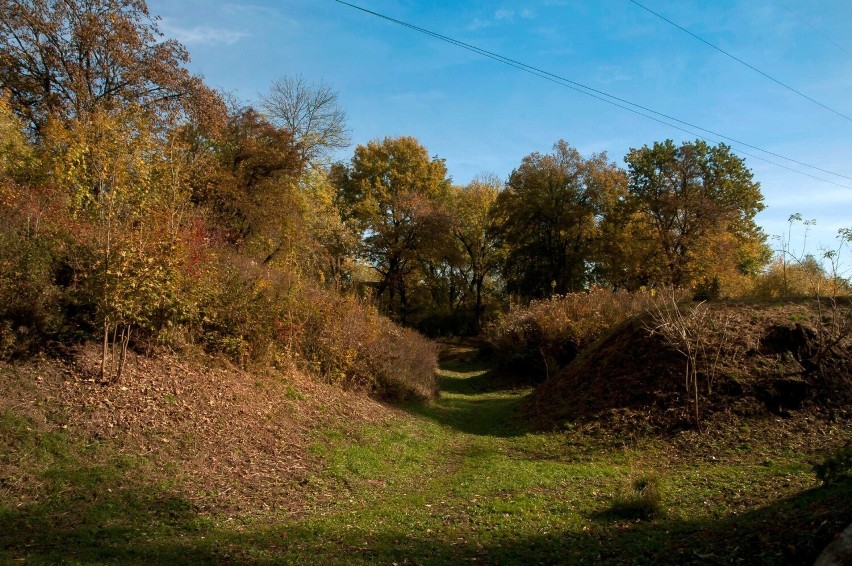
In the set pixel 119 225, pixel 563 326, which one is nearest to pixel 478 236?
pixel 563 326

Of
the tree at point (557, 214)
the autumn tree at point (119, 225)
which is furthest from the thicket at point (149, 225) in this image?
the tree at point (557, 214)

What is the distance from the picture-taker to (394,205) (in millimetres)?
39375

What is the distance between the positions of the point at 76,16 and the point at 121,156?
9.77 meters

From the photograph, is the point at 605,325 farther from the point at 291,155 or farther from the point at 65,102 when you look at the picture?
the point at 65,102

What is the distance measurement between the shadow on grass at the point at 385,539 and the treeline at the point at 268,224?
433cm

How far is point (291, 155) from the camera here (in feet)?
81.3

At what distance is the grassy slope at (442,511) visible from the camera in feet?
18.2

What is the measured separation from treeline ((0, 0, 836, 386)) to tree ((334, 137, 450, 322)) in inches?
6.2

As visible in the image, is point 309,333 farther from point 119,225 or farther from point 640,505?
point 640,505

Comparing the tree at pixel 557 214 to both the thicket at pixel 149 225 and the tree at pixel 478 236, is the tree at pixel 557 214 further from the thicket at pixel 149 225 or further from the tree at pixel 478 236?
the thicket at pixel 149 225

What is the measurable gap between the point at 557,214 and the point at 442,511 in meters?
32.7

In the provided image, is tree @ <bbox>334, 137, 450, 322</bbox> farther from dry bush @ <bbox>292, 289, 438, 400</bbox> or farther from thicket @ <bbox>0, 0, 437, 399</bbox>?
dry bush @ <bbox>292, 289, 438, 400</bbox>

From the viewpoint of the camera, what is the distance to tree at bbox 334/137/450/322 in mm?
38312

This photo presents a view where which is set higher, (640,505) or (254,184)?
(254,184)
